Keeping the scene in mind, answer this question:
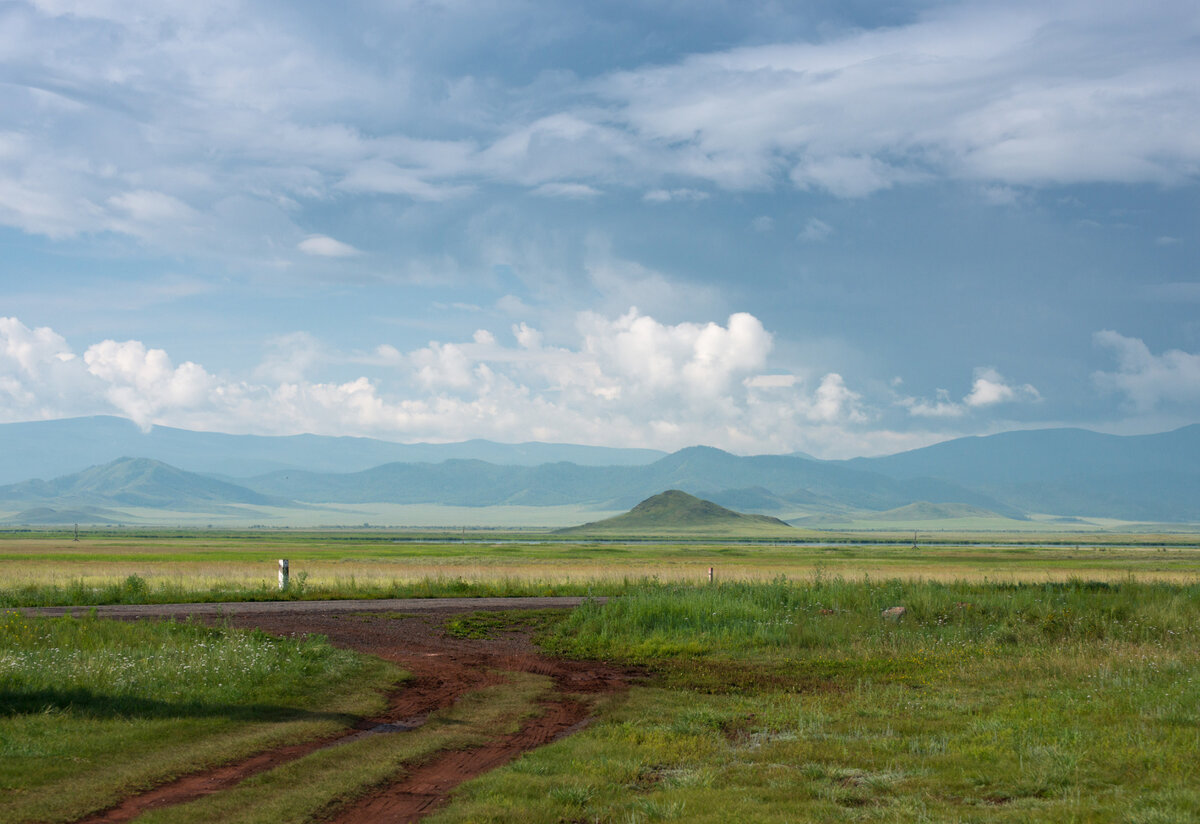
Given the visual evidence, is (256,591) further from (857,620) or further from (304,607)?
(857,620)

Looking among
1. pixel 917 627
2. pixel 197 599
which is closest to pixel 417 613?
pixel 197 599

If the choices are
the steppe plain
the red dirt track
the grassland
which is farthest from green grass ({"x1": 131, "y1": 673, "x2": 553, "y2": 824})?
the grassland

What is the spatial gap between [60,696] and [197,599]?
1902cm

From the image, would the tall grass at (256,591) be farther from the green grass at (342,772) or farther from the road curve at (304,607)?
the green grass at (342,772)

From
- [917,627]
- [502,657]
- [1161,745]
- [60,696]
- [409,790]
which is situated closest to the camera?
[409,790]

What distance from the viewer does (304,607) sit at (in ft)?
100

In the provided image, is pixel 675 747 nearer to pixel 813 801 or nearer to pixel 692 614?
pixel 813 801

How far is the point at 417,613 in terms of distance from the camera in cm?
2950

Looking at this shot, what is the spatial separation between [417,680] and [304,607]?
550 inches

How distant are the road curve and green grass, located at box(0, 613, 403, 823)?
6.65 metres

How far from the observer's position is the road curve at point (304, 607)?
2744 cm

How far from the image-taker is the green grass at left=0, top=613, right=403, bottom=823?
34.8 feet

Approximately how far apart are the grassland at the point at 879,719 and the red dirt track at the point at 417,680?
0.68m

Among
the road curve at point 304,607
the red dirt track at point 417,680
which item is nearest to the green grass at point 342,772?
the red dirt track at point 417,680
